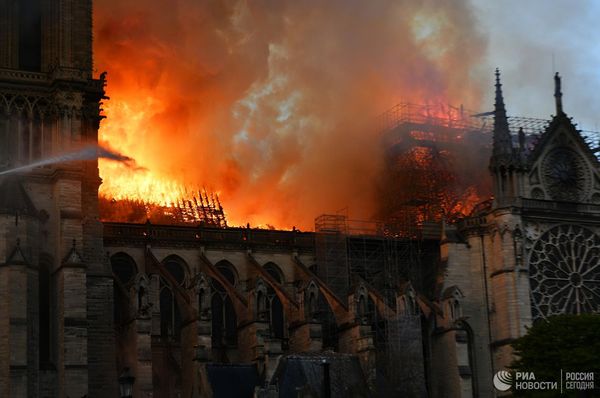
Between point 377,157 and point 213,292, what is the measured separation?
20.2 meters

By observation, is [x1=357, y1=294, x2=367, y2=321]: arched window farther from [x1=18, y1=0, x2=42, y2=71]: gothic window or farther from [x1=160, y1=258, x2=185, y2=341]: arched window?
[x1=18, y1=0, x2=42, y2=71]: gothic window

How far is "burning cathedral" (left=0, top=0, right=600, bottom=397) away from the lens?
55969mm

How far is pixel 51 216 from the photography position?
57.5 m

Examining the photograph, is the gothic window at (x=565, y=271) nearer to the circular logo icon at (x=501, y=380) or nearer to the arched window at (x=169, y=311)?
the circular logo icon at (x=501, y=380)

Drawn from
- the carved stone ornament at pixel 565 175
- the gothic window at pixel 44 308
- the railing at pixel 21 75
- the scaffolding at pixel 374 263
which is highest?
the railing at pixel 21 75

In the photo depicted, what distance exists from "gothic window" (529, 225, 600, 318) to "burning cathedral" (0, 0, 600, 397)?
101mm

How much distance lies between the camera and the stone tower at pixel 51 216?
5419 cm

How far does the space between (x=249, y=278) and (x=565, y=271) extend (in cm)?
1686

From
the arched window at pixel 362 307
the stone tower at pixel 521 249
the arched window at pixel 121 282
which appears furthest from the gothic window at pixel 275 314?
the stone tower at pixel 521 249

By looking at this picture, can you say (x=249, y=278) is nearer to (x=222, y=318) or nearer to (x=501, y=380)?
(x=222, y=318)

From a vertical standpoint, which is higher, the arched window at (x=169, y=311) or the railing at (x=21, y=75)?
the railing at (x=21, y=75)

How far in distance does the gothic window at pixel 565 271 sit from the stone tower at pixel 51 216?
22739 millimetres

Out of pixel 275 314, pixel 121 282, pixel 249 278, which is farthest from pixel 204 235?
pixel 121 282

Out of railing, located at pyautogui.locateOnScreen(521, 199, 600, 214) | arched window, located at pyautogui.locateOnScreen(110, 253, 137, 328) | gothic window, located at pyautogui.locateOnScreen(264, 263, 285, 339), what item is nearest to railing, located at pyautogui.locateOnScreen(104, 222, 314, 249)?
arched window, located at pyautogui.locateOnScreen(110, 253, 137, 328)
